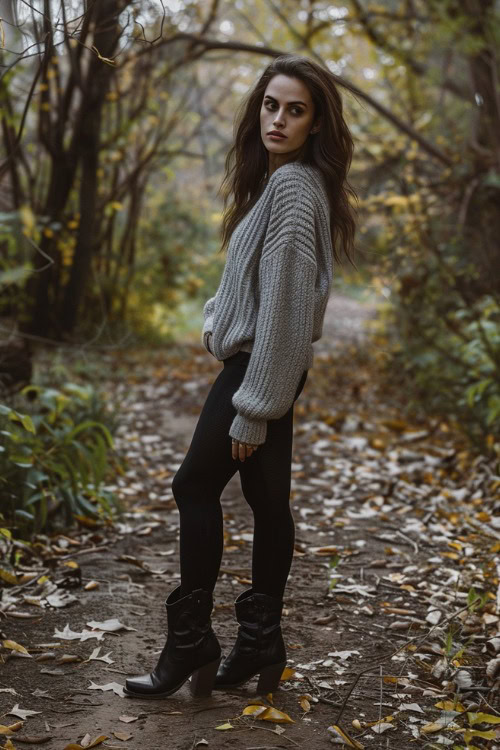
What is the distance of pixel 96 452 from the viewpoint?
14.2ft

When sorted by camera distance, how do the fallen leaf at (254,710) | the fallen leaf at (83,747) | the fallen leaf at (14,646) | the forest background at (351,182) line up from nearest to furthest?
1. the fallen leaf at (83,747)
2. the fallen leaf at (254,710)
3. the fallen leaf at (14,646)
4. the forest background at (351,182)

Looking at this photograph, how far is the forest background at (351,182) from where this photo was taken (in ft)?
20.1

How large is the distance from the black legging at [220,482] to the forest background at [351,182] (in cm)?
235

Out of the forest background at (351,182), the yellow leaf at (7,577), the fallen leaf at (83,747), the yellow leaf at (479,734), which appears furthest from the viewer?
the forest background at (351,182)

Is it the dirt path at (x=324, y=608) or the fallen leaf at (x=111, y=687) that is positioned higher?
the dirt path at (x=324, y=608)

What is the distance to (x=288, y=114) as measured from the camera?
7.96ft

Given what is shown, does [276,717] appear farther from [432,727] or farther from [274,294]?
[274,294]

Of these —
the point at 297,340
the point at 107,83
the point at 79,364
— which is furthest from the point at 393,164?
the point at 297,340

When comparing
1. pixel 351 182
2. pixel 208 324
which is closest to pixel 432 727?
pixel 208 324

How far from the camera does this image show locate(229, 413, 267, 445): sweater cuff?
2301 millimetres

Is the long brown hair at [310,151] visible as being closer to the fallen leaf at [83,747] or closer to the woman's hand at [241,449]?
the woman's hand at [241,449]

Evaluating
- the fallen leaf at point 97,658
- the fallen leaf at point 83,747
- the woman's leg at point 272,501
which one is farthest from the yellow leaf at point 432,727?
the fallen leaf at point 97,658

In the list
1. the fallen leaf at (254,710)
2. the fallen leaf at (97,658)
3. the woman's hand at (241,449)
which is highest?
the woman's hand at (241,449)

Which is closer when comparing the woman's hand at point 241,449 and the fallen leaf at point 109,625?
Answer: the woman's hand at point 241,449
